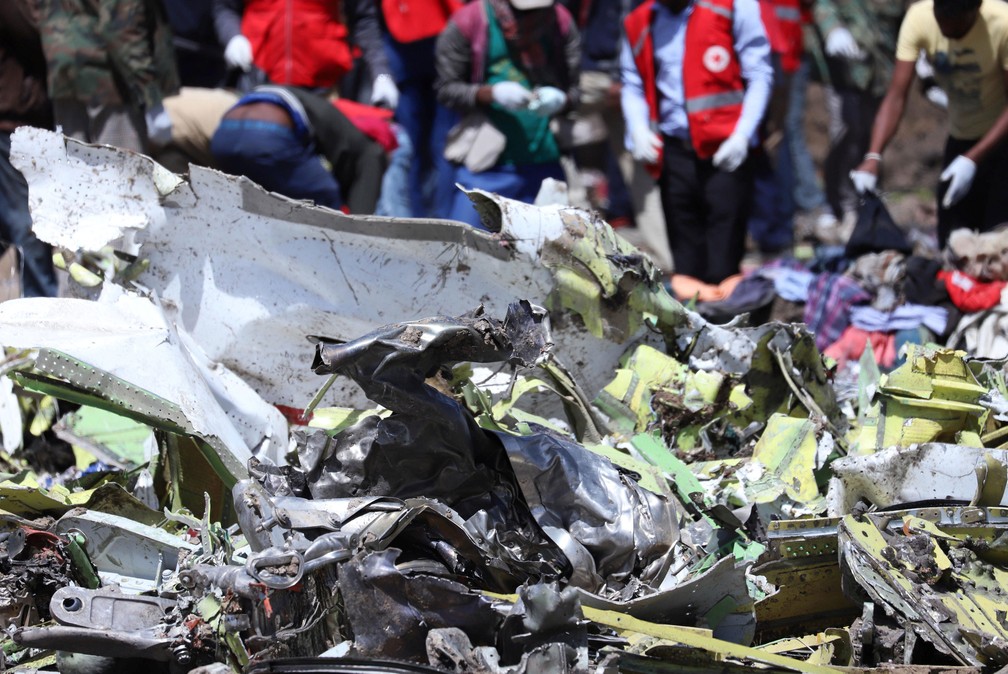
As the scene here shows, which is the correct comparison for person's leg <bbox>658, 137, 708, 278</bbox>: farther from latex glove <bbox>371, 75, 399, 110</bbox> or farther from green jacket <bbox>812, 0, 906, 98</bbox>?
green jacket <bbox>812, 0, 906, 98</bbox>

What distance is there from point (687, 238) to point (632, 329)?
2027 millimetres

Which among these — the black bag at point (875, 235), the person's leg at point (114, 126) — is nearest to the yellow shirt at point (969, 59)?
the black bag at point (875, 235)

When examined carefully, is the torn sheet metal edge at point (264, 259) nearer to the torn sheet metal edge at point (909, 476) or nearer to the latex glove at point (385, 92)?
the torn sheet metal edge at point (909, 476)

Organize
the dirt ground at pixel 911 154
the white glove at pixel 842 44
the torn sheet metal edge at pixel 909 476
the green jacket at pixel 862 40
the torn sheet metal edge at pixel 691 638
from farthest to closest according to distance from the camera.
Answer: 1. the dirt ground at pixel 911 154
2. the green jacket at pixel 862 40
3. the white glove at pixel 842 44
4. the torn sheet metal edge at pixel 909 476
5. the torn sheet metal edge at pixel 691 638

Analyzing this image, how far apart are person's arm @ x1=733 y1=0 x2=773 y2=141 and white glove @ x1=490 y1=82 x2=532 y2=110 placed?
1102 mm

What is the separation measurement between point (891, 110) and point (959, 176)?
2.13 feet

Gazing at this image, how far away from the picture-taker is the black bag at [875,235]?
573 centimetres

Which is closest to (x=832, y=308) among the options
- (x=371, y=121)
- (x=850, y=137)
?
(x=371, y=121)

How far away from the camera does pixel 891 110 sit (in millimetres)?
6211

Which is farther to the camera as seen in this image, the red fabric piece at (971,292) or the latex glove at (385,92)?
the latex glove at (385,92)

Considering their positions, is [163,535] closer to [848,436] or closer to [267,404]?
[267,404]

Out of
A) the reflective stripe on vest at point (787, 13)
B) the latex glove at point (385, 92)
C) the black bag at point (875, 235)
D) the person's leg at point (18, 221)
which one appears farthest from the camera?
the reflective stripe on vest at point (787, 13)

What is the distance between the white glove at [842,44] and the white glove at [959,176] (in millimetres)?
2096

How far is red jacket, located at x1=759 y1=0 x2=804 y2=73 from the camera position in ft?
23.5
